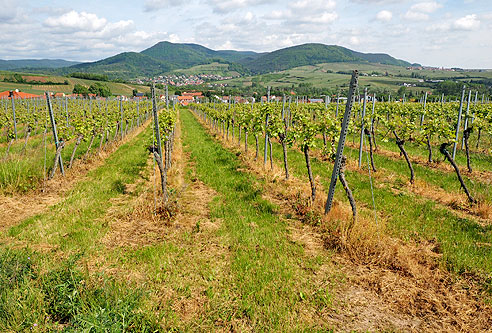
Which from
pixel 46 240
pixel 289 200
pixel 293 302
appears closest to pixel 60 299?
pixel 46 240

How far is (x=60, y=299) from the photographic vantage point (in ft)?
12.8

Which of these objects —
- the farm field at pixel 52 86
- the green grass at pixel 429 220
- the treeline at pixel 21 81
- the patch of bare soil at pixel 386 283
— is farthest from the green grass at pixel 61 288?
the treeline at pixel 21 81

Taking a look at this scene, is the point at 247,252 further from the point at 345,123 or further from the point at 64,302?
the point at 345,123

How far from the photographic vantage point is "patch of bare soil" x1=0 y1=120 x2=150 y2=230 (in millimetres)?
7035

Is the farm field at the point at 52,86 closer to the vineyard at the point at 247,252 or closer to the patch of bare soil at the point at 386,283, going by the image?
the vineyard at the point at 247,252

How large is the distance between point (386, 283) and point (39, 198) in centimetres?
951

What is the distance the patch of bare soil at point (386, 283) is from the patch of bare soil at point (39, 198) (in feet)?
23.1

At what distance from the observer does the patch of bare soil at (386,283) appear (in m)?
3.88

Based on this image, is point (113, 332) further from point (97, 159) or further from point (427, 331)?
point (97, 159)

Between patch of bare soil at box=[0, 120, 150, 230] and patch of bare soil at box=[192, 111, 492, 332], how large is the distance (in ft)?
23.1

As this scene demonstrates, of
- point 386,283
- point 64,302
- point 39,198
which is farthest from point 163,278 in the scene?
point 39,198

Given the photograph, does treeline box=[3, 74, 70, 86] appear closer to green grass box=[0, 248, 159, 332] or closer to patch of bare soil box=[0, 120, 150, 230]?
patch of bare soil box=[0, 120, 150, 230]

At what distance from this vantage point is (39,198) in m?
8.20

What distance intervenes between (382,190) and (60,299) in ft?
30.3
